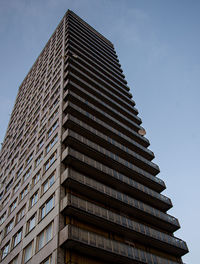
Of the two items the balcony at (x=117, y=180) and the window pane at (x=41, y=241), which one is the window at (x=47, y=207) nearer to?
the window pane at (x=41, y=241)

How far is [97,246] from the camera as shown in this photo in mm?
23078

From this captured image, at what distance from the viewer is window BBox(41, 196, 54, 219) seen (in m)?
26.7

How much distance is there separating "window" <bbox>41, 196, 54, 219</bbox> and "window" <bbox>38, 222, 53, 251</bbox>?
1.81 m

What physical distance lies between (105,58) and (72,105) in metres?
30.2

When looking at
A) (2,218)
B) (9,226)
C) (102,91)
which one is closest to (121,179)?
(9,226)

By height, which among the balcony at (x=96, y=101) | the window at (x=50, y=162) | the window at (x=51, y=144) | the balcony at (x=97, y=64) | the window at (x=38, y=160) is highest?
the balcony at (x=97, y=64)

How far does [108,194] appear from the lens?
29.5 meters

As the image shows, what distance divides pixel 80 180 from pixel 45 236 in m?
6.01

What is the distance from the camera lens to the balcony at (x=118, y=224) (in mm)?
24812

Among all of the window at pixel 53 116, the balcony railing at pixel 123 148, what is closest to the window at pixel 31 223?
the balcony railing at pixel 123 148

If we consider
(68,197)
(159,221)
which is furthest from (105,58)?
(68,197)

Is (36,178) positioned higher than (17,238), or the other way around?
(36,178)

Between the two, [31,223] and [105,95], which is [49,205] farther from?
[105,95]

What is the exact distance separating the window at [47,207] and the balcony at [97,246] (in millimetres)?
4436
